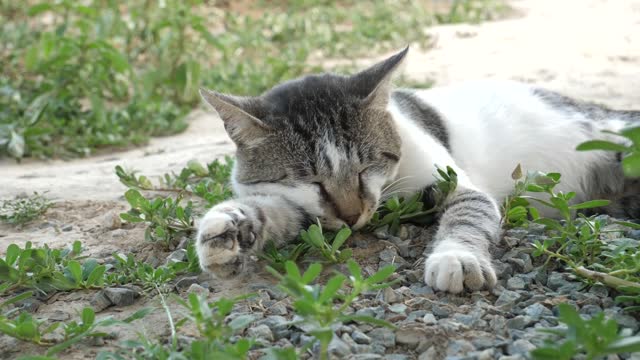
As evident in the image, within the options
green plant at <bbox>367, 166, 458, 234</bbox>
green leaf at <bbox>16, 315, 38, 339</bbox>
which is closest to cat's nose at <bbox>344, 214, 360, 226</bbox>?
green plant at <bbox>367, 166, 458, 234</bbox>

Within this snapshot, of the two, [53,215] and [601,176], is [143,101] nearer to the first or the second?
[53,215]

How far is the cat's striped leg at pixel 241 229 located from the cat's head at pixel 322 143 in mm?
79

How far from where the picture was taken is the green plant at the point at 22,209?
11.6 feet

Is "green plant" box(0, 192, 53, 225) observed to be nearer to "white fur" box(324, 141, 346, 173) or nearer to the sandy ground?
the sandy ground

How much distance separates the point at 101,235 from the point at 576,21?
20.3 ft

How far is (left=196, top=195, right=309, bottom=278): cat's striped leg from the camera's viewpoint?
255 cm

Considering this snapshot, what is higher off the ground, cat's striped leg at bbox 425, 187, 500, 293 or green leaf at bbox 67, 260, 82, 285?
green leaf at bbox 67, 260, 82, 285

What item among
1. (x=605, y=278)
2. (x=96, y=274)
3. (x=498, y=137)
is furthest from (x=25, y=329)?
(x=498, y=137)

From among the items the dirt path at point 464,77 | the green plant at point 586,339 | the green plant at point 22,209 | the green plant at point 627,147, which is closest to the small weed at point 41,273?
the dirt path at point 464,77

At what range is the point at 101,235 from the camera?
3301mm

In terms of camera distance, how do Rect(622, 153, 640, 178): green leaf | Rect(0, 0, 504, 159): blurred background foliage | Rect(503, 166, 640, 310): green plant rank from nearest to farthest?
Rect(622, 153, 640, 178): green leaf, Rect(503, 166, 640, 310): green plant, Rect(0, 0, 504, 159): blurred background foliage

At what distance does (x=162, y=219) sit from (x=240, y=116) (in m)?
0.57

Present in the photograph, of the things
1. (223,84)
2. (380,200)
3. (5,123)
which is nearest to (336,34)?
(223,84)

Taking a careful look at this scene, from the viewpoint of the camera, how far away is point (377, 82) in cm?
314
